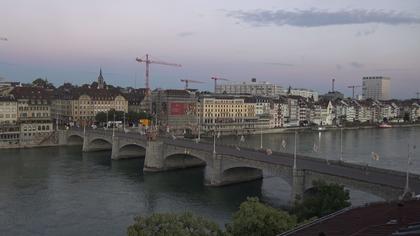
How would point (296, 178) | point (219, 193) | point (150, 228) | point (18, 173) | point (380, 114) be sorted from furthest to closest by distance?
point (380, 114) → point (18, 173) → point (219, 193) → point (296, 178) → point (150, 228)

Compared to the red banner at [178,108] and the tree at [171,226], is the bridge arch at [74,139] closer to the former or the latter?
the red banner at [178,108]

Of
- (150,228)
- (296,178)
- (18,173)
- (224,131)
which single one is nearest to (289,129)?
(224,131)

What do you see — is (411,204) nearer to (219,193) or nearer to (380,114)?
(219,193)

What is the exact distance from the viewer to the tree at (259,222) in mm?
21250

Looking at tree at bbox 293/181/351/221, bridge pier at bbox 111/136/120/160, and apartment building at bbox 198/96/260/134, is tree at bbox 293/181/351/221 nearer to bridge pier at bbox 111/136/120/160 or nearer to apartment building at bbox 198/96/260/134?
bridge pier at bbox 111/136/120/160

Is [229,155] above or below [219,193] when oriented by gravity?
above

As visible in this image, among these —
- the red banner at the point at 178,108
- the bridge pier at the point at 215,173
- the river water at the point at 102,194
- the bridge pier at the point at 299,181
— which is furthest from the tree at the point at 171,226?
the red banner at the point at 178,108

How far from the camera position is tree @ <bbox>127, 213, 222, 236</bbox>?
2009 centimetres

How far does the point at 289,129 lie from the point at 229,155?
85.0 metres

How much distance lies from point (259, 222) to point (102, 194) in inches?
971

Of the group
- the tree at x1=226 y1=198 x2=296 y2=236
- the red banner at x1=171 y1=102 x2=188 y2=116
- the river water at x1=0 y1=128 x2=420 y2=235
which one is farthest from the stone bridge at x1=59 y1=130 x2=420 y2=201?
the red banner at x1=171 y1=102 x2=188 y2=116

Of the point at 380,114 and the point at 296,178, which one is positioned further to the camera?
the point at 380,114

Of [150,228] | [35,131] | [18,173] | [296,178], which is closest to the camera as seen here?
[150,228]

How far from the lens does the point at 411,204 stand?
18391 millimetres
